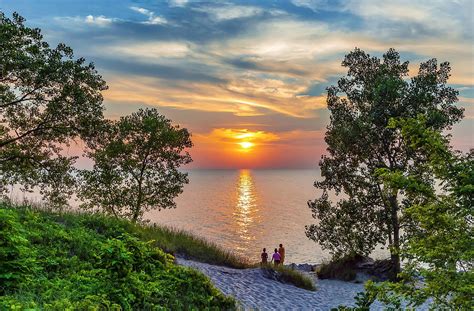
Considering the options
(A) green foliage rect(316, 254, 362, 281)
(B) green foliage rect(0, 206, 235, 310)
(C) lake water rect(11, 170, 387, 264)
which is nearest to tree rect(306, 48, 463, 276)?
(A) green foliage rect(316, 254, 362, 281)

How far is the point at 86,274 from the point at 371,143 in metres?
24.5

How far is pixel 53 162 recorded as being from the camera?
27.0m

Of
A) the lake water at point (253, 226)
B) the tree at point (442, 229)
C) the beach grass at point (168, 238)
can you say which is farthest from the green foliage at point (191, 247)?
the lake water at point (253, 226)

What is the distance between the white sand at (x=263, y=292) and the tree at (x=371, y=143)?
8529mm

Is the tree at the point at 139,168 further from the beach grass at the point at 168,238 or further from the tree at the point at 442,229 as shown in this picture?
the tree at the point at 442,229

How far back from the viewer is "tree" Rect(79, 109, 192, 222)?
3456 centimetres

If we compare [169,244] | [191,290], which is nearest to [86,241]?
[191,290]

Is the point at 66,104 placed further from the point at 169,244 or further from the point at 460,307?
the point at 460,307

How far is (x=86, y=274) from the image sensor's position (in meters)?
9.89

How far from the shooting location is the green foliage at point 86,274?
811 cm

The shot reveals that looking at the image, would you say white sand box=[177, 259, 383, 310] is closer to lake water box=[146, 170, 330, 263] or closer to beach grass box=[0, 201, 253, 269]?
beach grass box=[0, 201, 253, 269]

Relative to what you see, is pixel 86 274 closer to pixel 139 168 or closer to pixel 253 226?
pixel 139 168

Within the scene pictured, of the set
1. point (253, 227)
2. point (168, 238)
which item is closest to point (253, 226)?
point (253, 227)

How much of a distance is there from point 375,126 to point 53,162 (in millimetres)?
24037
